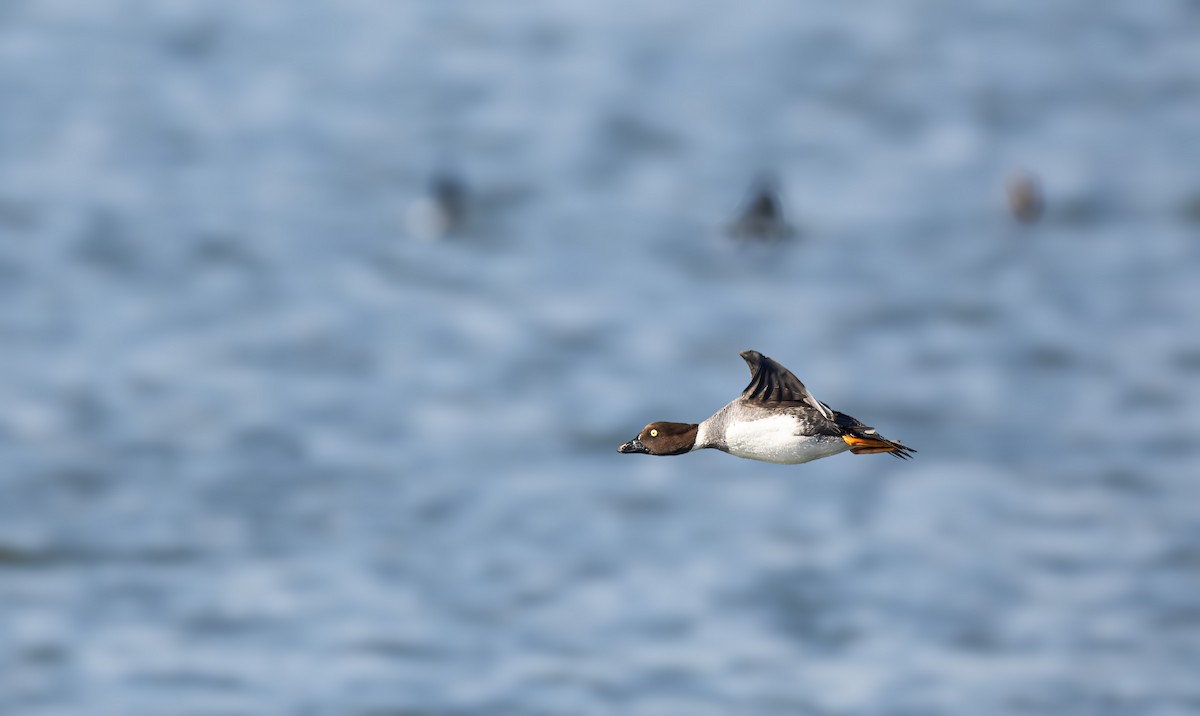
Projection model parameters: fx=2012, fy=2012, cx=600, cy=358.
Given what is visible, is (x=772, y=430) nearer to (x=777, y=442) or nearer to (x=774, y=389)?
(x=777, y=442)

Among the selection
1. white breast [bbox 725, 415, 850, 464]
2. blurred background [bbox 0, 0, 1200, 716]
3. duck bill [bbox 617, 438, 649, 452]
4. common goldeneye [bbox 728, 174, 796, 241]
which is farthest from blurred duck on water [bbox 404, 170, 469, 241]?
white breast [bbox 725, 415, 850, 464]

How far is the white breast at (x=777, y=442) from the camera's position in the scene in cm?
930

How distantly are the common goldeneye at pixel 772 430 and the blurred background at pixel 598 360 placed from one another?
172 feet

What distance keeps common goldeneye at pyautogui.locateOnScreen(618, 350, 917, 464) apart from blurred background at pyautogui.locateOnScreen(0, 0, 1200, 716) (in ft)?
172

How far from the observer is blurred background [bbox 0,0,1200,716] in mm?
64312

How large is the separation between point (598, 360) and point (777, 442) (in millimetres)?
57359

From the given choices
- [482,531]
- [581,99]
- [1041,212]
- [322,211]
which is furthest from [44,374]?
[1041,212]

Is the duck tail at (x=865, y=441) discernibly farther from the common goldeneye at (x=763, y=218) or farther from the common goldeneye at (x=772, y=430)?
the common goldeneye at (x=763, y=218)

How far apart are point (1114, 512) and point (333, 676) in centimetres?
2569

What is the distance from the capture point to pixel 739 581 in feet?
219

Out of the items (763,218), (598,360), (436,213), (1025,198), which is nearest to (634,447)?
(763,218)

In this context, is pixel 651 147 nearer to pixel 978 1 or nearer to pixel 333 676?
pixel 978 1

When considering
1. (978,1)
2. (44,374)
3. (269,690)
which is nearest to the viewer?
(269,690)

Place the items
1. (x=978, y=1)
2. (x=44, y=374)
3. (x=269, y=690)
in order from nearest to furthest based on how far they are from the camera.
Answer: (x=269, y=690) < (x=44, y=374) < (x=978, y=1)
